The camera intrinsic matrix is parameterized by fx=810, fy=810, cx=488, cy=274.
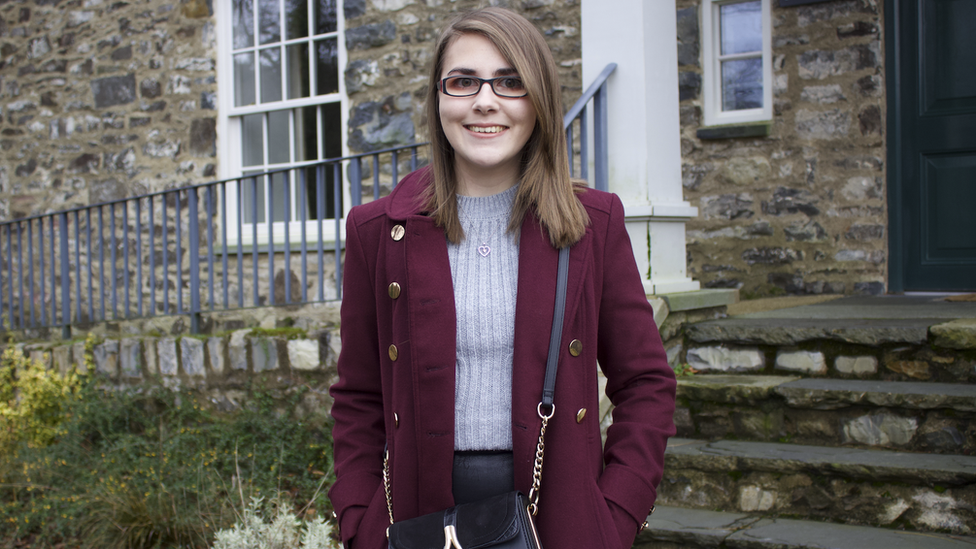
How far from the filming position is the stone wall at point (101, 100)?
6.95m

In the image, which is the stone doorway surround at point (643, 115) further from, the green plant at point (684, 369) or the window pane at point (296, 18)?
the window pane at point (296, 18)

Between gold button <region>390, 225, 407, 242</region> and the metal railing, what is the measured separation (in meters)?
3.19

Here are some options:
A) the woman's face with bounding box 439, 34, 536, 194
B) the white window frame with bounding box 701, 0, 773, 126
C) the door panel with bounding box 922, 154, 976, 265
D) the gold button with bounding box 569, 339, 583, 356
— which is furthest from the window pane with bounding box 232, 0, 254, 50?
the gold button with bounding box 569, 339, 583, 356

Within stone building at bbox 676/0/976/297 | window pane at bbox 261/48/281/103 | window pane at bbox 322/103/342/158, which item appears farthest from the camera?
window pane at bbox 261/48/281/103

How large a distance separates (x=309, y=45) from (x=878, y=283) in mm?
4628

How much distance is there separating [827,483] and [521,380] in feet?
6.22

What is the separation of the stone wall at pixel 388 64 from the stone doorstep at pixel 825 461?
356cm

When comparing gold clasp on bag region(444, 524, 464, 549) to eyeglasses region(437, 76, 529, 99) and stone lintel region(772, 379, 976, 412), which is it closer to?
eyeglasses region(437, 76, 529, 99)

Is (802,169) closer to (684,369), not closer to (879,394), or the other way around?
(684,369)

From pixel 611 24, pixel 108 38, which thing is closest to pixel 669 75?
pixel 611 24

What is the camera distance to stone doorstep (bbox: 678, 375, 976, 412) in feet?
9.61

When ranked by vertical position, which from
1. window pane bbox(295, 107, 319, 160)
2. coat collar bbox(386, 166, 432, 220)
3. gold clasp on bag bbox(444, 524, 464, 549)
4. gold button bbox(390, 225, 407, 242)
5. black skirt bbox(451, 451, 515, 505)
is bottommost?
gold clasp on bag bbox(444, 524, 464, 549)

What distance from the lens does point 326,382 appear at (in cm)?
451

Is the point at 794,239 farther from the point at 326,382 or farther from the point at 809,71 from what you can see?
the point at 326,382
